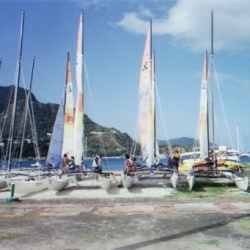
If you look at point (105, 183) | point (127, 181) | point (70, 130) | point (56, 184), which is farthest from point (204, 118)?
point (56, 184)

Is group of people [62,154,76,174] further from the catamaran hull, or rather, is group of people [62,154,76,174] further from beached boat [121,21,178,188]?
beached boat [121,21,178,188]

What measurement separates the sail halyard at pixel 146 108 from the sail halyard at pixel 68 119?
14.9 ft

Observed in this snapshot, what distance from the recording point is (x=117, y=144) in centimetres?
16250

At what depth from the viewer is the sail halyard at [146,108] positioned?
63.6ft

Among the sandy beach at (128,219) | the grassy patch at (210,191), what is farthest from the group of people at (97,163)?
the grassy patch at (210,191)

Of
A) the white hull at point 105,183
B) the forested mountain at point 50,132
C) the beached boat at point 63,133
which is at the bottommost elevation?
the white hull at point 105,183

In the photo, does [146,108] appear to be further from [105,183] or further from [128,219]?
[128,219]

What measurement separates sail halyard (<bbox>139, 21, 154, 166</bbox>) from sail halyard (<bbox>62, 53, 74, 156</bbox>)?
453 centimetres

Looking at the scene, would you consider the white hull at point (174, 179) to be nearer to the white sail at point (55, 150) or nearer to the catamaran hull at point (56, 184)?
the catamaran hull at point (56, 184)

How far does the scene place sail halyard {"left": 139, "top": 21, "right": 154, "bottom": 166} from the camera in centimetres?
1938

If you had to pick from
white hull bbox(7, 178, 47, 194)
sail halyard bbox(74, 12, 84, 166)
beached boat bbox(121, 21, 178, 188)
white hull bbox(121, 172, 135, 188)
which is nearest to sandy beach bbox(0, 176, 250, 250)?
white hull bbox(121, 172, 135, 188)

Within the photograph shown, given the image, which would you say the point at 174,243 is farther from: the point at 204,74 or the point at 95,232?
the point at 204,74

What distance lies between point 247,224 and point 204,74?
19.0m

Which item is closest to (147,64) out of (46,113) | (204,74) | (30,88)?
(204,74)
